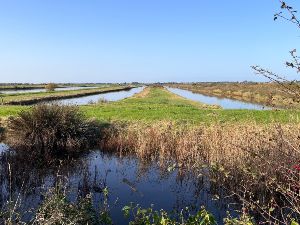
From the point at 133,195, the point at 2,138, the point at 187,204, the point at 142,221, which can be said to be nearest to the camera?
the point at 142,221

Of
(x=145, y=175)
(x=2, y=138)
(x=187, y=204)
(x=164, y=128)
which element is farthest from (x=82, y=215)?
(x=2, y=138)

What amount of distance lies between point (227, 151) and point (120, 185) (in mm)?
3837

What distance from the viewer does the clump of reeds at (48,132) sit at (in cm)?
1800

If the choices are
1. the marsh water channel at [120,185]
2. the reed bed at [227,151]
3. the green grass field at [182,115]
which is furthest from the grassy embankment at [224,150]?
the green grass field at [182,115]

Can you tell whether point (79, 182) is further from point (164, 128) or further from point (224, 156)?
point (164, 128)

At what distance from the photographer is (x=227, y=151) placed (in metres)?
12.8

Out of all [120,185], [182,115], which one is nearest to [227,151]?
[120,185]

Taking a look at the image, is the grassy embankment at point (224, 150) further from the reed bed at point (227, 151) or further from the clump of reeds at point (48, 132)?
the clump of reeds at point (48, 132)

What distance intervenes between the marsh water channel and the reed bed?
0.57m

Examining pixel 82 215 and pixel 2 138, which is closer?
pixel 82 215

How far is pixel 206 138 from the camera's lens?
1606 centimetres

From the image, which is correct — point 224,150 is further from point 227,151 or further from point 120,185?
point 120,185

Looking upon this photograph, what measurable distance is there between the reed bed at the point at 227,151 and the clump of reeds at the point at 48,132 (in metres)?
1.57

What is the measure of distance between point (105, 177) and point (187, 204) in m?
4.00
